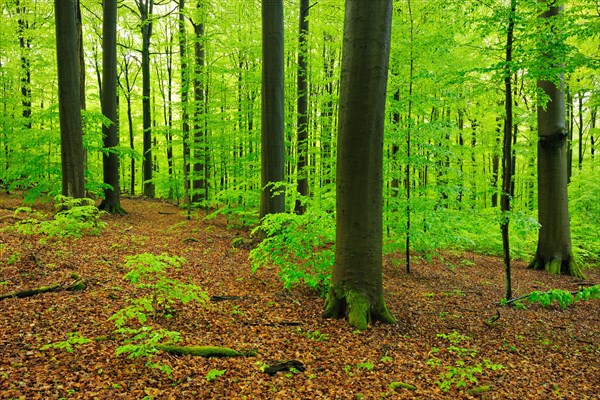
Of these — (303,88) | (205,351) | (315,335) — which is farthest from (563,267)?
(205,351)

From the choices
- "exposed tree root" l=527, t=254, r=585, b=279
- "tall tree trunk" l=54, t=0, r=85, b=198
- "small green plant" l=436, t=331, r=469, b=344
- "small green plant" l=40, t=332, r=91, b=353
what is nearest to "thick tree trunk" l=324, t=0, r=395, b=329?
"small green plant" l=436, t=331, r=469, b=344

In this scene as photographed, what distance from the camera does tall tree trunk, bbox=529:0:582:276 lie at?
9.48 metres

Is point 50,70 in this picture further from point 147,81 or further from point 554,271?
point 554,271

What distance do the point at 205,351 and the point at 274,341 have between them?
2.86 feet

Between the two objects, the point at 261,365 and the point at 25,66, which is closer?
the point at 261,365

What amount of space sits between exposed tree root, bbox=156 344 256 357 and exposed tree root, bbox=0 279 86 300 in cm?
225

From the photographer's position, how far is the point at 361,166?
464 centimetres

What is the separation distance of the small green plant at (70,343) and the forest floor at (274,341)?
0.14 feet

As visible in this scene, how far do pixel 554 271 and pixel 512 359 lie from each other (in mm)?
7107

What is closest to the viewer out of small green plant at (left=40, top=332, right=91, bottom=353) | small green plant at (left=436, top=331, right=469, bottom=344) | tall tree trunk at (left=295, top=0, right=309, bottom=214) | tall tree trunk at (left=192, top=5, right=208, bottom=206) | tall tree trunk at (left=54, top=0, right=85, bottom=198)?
small green plant at (left=40, top=332, right=91, bottom=353)

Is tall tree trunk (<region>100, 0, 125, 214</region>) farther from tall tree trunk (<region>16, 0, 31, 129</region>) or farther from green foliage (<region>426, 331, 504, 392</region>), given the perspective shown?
green foliage (<region>426, 331, 504, 392</region>)

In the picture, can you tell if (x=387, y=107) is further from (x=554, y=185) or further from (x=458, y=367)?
(x=554, y=185)

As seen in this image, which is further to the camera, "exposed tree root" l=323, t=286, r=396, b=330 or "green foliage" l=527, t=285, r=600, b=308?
"exposed tree root" l=323, t=286, r=396, b=330

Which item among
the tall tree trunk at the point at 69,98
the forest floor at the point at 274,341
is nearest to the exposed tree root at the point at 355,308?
the forest floor at the point at 274,341
